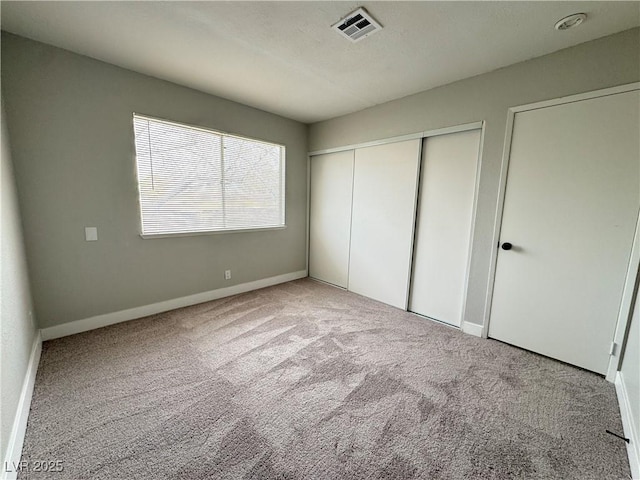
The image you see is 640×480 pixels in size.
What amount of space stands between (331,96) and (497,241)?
2.39m

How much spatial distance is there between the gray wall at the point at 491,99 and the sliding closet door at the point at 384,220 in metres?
0.30

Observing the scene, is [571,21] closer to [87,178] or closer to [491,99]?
[491,99]

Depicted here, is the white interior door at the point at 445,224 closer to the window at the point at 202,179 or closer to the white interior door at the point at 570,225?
the white interior door at the point at 570,225

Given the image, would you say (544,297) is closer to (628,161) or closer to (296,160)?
(628,161)

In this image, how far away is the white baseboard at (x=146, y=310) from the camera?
2.38 metres

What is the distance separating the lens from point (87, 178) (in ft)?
7.82

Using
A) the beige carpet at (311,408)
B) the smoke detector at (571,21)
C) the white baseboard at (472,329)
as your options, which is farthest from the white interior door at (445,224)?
the smoke detector at (571,21)

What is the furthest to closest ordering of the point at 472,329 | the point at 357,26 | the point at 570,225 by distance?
the point at 472,329 < the point at 570,225 < the point at 357,26

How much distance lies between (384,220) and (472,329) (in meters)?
1.56

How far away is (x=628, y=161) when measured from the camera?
183 cm

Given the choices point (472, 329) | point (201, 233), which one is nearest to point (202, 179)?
point (201, 233)

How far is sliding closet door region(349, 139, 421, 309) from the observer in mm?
3098

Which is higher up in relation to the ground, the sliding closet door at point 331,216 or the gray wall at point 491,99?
the gray wall at point 491,99

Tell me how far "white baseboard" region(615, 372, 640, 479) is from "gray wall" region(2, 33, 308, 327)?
3721 millimetres
